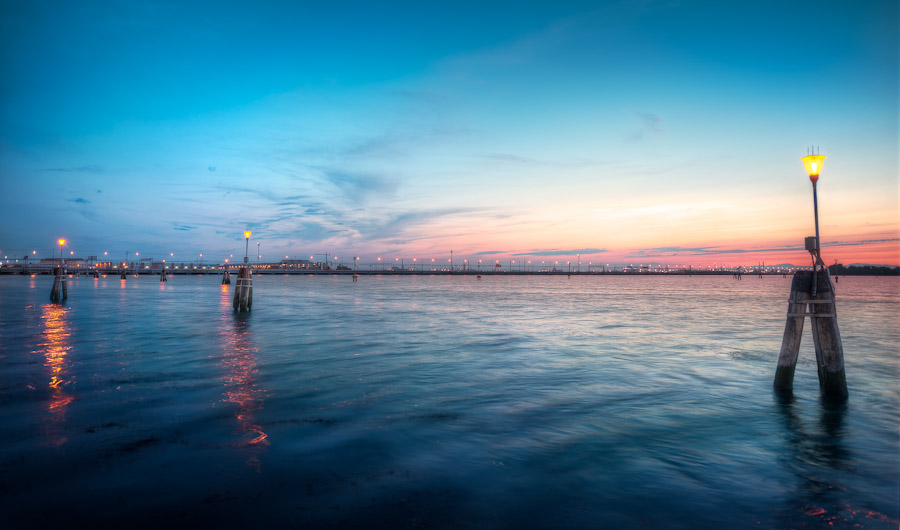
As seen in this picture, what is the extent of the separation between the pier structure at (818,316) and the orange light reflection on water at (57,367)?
44.5 ft

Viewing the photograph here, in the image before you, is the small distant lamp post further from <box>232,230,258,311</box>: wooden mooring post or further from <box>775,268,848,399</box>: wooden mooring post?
<box>232,230,258,311</box>: wooden mooring post

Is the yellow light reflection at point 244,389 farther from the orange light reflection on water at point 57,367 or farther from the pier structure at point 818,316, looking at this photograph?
the pier structure at point 818,316

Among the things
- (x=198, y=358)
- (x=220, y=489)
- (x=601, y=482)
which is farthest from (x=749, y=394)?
(x=198, y=358)

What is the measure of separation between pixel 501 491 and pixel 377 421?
136 inches

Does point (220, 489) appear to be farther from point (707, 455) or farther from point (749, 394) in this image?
point (749, 394)

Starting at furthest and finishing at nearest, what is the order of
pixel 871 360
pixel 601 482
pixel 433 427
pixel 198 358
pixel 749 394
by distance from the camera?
pixel 871 360 < pixel 198 358 < pixel 749 394 < pixel 433 427 < pixel 601 482

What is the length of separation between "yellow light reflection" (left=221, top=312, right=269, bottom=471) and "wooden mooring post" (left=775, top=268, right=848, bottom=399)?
33.5 feet

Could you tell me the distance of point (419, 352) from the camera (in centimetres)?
1711

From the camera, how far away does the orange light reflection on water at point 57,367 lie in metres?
7.79

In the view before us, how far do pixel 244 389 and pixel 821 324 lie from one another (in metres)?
12.6

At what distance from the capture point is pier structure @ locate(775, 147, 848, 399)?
9484 millimetres

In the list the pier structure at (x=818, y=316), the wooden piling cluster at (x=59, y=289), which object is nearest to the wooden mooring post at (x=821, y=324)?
the pier structure at (x=818, y=316)

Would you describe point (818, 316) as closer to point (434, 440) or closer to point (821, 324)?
point (821, 324)

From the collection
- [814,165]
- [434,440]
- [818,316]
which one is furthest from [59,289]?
[814,165]
